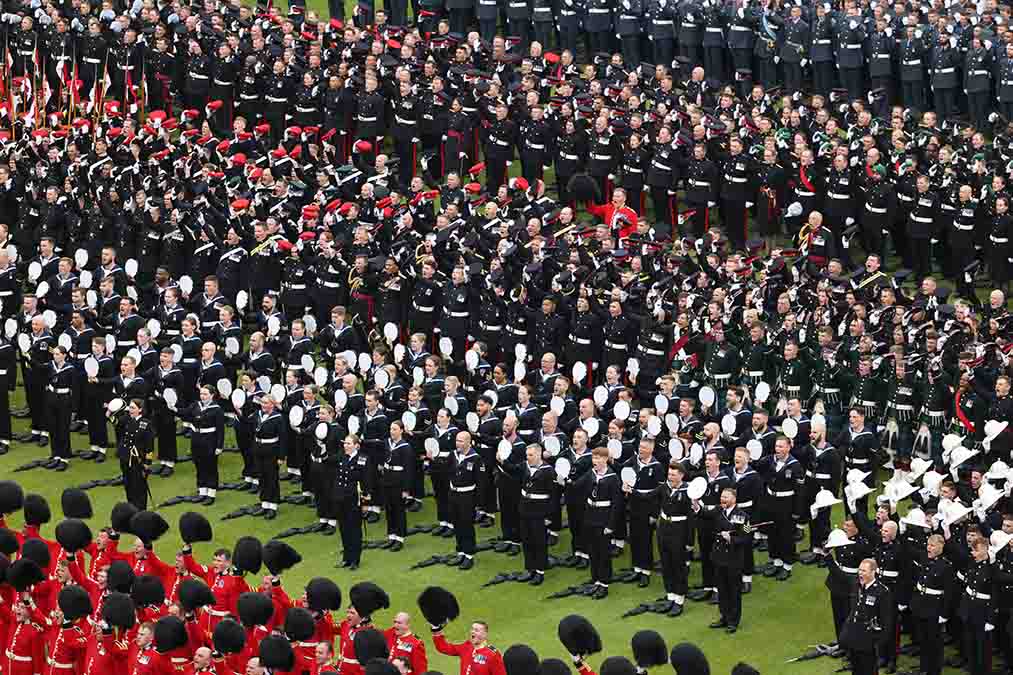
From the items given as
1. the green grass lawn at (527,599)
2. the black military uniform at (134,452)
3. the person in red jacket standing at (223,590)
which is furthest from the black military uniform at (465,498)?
the person in red jacket standing at (223,590)

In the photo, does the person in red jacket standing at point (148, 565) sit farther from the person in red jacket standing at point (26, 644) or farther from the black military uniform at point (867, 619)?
the black military uniform at point (867, 619)

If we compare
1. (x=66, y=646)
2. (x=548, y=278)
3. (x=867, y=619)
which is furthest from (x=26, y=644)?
(x=548, y=278)

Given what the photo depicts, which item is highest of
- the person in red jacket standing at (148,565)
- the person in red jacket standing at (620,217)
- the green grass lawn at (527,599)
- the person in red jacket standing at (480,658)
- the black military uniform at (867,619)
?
the person in red jacket standing at (620,217)

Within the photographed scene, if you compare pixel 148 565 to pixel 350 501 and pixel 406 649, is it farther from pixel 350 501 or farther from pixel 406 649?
pixel 350 501

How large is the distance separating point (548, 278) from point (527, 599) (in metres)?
5.77

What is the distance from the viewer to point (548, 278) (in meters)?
32.8

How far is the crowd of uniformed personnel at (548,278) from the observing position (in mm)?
28203

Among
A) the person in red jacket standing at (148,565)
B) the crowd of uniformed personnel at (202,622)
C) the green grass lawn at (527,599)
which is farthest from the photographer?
the green grass lawn at (527,599)

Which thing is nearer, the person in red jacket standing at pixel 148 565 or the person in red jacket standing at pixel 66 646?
the person in red jacket standing at pixel 66 646

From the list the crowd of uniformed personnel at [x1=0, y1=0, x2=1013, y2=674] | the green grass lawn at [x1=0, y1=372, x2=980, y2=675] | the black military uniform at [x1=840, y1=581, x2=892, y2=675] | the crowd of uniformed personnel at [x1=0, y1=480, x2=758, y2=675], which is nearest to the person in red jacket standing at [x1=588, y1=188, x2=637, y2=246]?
the crowd of uniformed personnel at [x1=0, y1=0, x2=1013, y2=674]

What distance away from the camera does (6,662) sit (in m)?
25.8

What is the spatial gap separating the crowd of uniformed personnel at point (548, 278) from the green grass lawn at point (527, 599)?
0.22 metres

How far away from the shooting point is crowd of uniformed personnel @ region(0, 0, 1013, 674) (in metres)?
28.2

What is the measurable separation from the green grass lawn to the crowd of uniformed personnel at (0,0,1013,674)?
0.71 ft
